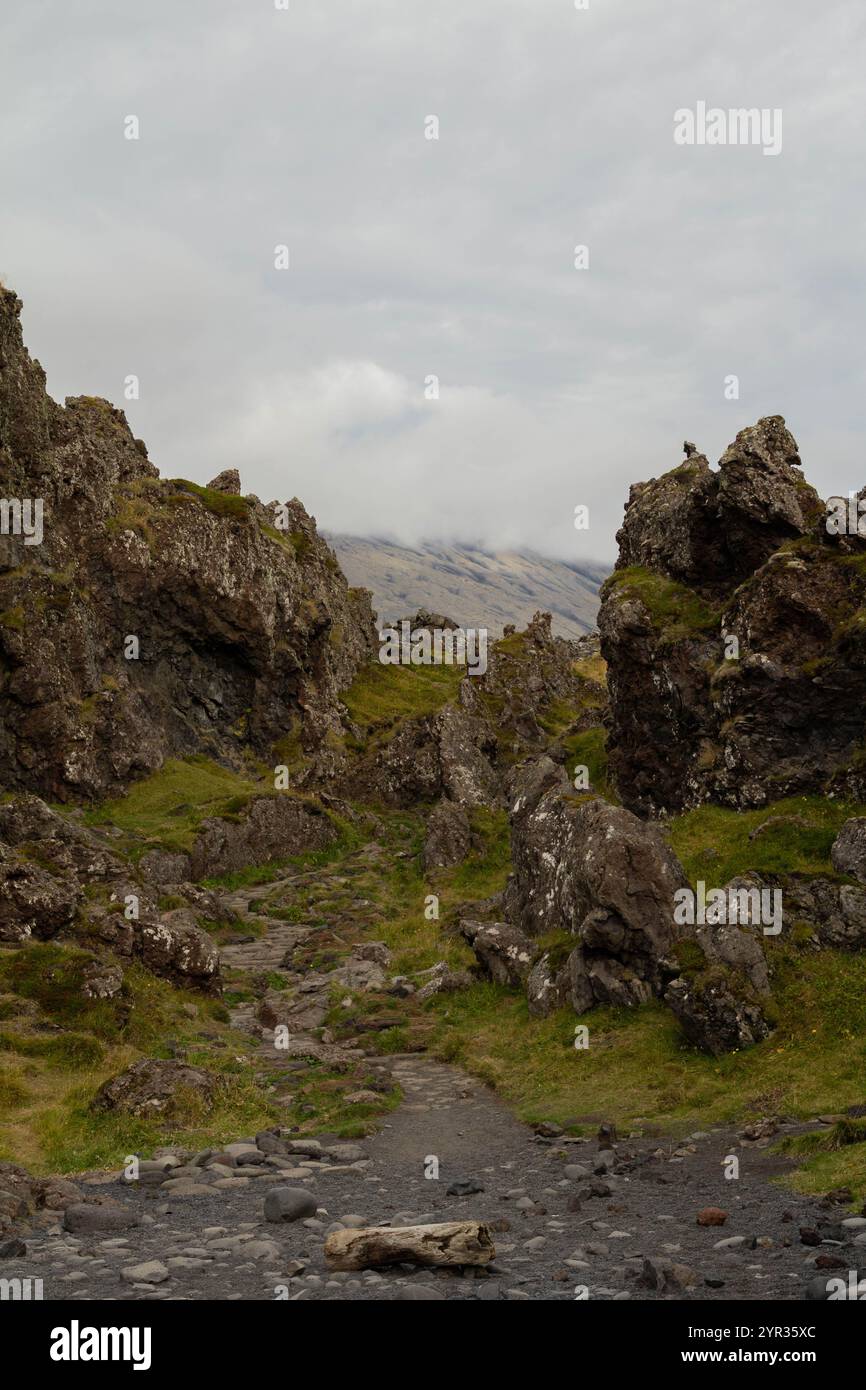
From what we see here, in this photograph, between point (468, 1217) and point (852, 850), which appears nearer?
point (468, 1217)

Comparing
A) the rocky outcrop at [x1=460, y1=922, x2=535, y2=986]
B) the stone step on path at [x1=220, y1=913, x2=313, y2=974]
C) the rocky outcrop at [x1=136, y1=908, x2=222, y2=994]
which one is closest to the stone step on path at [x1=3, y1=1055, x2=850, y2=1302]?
the rocky outcrop at [x1=460, y1=922, x2=535, y2=986]

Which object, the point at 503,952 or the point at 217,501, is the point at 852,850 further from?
the point at 217,501

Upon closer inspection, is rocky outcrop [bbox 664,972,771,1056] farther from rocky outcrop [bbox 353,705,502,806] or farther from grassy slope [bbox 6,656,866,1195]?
rocky outcrop [bbox 353,705,502,806]

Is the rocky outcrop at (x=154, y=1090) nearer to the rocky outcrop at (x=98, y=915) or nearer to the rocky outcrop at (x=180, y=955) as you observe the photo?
the rocky outcrop at (x=98, y=915)

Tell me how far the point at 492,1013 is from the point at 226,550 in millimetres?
52431

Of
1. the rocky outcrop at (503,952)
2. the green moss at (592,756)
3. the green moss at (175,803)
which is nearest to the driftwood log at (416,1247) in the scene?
the rocky outcrop at (503,952)

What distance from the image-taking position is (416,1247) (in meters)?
13.3

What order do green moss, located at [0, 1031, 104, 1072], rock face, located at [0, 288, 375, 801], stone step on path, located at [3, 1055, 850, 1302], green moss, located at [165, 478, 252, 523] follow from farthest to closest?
green moss, located at [165, 478, 252, 523]
rock face, located at [0, 288, 375, 801]
green moss, located at [0, 1031, 104, 1072]
stone step on path, located at [3, 1055, 850, 1302]

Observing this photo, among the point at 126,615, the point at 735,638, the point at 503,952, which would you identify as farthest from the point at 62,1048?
the point at 126,615

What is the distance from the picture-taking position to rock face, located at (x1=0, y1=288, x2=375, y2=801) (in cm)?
5856

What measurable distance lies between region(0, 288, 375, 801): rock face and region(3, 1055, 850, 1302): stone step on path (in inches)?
1667

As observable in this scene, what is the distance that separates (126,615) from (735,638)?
44.1m

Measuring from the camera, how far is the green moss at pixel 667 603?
44.9 m

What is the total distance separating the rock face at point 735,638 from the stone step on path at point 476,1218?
19.4 metres
